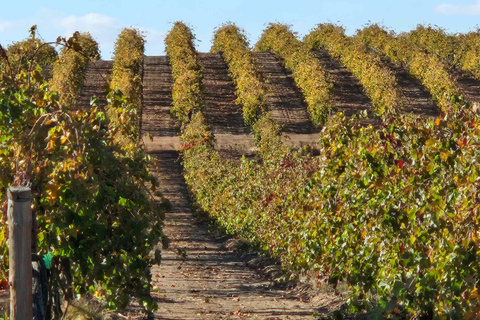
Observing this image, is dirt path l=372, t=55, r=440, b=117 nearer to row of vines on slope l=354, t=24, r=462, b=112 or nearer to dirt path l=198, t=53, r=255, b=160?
row of vines on slope l=354, t=24, r=462, b=112

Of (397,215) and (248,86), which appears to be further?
(248,86)

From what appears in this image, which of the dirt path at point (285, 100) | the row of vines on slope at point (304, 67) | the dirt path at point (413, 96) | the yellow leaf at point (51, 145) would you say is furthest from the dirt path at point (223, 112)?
the yellow leaf at point (51, 145)

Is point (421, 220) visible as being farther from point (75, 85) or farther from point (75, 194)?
point (75, 85)

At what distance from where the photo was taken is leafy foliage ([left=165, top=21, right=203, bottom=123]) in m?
34.2

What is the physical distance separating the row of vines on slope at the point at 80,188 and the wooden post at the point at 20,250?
0.96m

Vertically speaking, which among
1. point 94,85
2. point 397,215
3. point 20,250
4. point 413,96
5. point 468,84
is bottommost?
point 397,215

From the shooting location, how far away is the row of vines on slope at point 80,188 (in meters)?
5.82

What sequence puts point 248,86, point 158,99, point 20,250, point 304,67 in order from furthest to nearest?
point 304,67 → point 158,99 → point 248,86 → point 20,250

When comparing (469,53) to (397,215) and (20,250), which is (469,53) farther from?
(20,250)

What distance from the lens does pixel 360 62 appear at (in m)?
39.8

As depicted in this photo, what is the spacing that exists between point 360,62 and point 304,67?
10.9ft

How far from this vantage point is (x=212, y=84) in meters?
40.0

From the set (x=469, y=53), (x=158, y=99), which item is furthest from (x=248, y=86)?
(x=469, y=53)

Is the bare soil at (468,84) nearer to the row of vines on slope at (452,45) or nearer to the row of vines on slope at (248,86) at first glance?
the row of vines on slope at (452,45)
